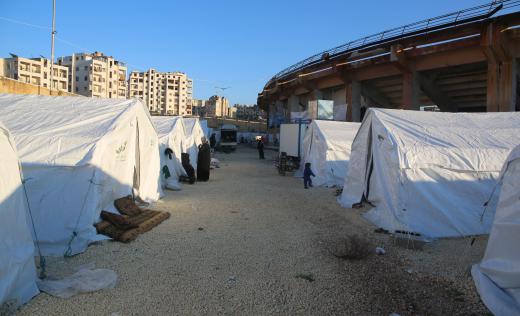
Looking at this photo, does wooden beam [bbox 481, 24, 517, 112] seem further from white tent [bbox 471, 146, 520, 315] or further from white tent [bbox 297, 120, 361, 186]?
white tent [bbox 471, 146, 520, 315]

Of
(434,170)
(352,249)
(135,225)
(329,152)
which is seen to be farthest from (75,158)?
(329,152)

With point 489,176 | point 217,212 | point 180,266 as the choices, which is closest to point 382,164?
point 489,176

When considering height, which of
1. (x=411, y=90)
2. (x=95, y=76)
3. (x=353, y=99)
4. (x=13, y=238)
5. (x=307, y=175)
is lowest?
(x=307, y=175)

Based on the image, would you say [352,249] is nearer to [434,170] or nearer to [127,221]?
[434,170]

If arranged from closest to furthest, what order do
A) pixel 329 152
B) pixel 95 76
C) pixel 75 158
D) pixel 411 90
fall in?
pixel 75 158
pixel 329 152
pixel 411 90
pixel 95 76

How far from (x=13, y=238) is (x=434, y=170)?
27.0 feet

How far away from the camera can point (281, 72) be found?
1996 inches

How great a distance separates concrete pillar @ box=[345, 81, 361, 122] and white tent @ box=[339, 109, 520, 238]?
23.5 meters

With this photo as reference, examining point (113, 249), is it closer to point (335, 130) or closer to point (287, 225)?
point (287, 225)

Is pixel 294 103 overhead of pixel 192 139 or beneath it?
overhead

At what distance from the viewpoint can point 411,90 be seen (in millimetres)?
28250

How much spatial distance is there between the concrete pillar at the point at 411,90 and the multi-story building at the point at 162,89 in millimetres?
107699

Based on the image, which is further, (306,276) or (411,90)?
(411,90)

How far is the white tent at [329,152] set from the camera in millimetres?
17500
